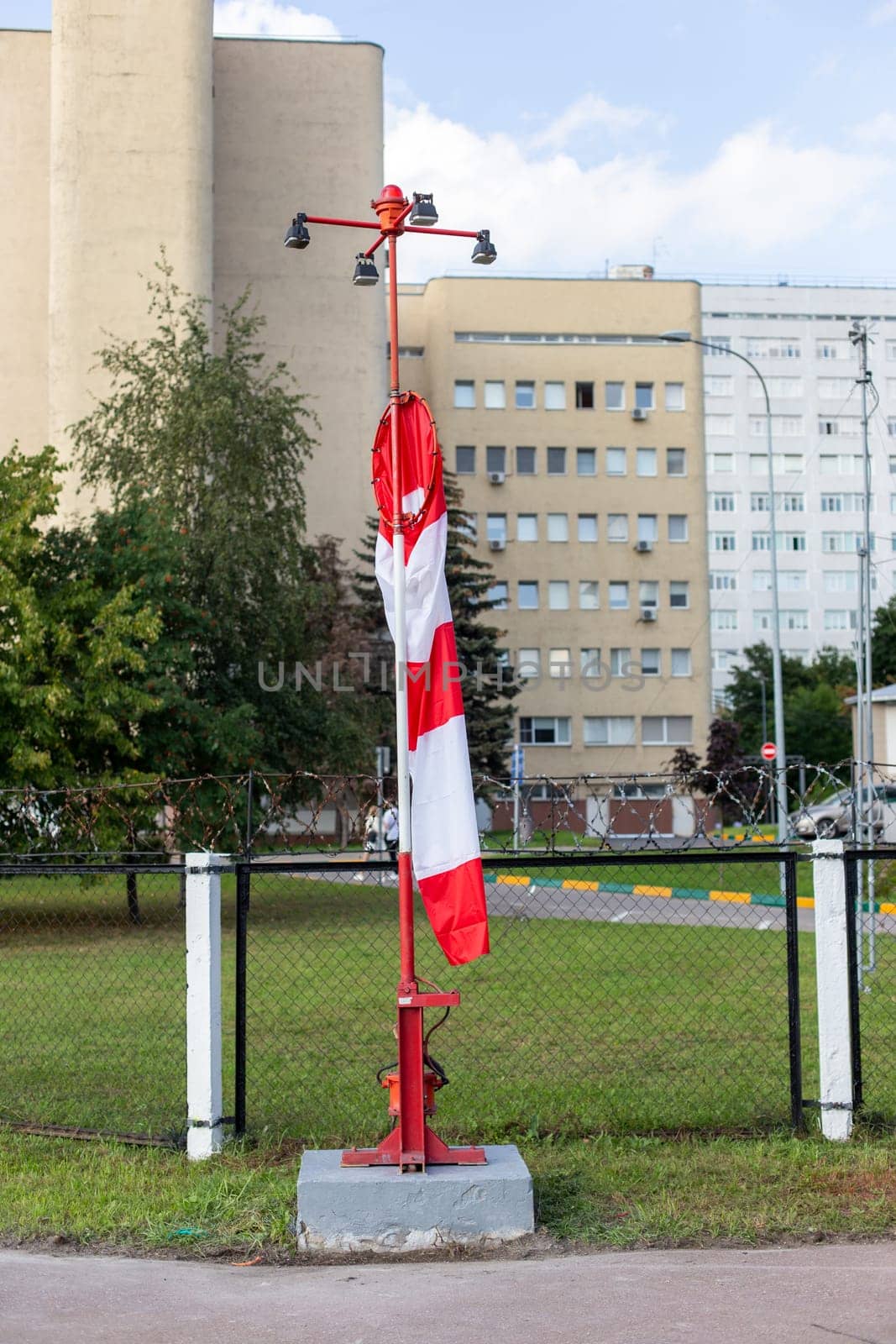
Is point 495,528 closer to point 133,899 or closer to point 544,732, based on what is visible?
point 544,732

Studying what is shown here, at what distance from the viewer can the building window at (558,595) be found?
2758 inches

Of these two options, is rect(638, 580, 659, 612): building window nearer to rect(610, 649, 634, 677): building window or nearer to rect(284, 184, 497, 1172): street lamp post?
rect(610, 649, 634, 677): building window

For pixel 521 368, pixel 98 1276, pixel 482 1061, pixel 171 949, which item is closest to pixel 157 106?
pixel 521 368

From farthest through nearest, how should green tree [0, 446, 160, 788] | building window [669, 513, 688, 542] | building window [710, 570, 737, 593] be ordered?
building window [710, 570, 737, 593]
building window [669, 513, 688, 542]
green tree [0, 446, 160, 788]

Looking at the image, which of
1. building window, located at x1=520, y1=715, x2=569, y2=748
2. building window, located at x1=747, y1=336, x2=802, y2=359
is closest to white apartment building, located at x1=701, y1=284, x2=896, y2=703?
building window, located at x1=747, y1=336, x2=802, y2=359

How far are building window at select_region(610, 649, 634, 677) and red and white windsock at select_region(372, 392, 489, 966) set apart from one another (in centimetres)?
6276

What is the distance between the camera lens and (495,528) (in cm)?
6975

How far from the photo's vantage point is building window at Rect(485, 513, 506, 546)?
69.6 meters

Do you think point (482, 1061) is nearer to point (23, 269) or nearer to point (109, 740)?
point (109, 740)

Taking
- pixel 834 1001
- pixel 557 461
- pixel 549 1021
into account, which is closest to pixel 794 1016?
pixel 834 1001

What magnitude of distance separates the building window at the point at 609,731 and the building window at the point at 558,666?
238 centimetres

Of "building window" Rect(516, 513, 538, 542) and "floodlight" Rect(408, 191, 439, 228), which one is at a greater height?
"building window" Rect(516, 513, 538, 542)

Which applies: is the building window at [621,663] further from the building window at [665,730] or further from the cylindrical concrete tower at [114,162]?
the cylindrical concrete tower at [114,162]

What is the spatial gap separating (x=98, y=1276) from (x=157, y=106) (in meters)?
46.5
